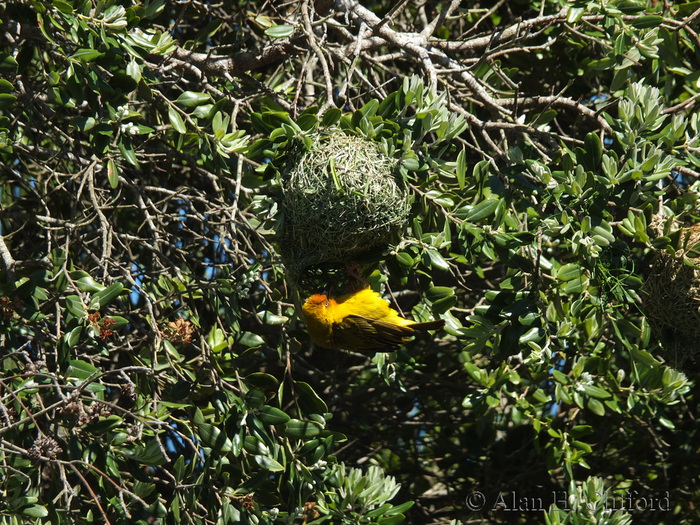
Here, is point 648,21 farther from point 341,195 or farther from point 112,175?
point 112,175

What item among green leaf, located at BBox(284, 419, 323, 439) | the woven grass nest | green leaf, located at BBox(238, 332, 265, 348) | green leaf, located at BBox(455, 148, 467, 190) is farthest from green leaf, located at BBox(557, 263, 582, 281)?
green leaf, located at BBox(238, 332, 265, 348)

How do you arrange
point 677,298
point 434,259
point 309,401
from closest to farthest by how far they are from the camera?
point 434,259, point 677,298, point 309,401

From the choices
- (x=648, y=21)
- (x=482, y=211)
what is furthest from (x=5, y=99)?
(x=648, y=21)

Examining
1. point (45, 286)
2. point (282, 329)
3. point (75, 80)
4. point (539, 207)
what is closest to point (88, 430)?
point (45, 286)

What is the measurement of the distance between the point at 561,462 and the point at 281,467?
1.56m

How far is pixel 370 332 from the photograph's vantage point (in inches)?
125

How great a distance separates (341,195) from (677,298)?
4.61 ft

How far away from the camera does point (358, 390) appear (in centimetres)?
494

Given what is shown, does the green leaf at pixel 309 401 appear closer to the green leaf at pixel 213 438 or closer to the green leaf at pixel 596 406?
the green leaf at pixel 213 438

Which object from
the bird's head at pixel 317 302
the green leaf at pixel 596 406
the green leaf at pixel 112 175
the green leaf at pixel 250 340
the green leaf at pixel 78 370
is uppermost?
the green leaf at pixel 112 175

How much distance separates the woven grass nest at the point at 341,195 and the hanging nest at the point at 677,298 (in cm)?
108

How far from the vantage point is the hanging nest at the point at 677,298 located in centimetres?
313

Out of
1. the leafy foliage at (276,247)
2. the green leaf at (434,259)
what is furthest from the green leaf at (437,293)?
the green leaf at (434,259)

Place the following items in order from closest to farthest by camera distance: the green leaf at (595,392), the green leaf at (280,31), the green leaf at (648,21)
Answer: the green leaf at (280,31) → the green leaf at (648,21) → the green leaf at (595,392)
